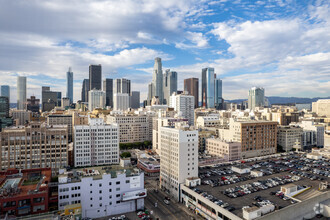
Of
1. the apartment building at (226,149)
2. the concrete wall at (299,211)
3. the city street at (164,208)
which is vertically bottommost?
the city street at (164,208)

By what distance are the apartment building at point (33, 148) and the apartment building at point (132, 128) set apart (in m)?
85.7

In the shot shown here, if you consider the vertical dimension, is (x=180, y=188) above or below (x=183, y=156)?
below

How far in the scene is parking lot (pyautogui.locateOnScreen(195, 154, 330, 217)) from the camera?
64.8 metres

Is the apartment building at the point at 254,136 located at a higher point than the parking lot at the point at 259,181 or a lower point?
higher

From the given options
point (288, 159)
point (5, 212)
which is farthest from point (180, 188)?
point (288, 159)

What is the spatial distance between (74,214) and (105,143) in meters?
55.8

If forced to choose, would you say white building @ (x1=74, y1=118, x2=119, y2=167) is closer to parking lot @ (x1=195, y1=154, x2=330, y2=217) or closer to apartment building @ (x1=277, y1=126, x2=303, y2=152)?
parking lot @ (x1=195, y1=154, x2=330, y2=217)

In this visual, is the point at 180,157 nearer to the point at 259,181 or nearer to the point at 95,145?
the point at 259,181

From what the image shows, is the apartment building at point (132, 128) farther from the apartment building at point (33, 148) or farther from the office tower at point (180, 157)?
the office tower at point (180, 157)

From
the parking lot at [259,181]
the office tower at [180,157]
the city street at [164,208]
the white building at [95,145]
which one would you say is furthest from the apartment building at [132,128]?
the office tower at [180,157]

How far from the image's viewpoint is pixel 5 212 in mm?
56562

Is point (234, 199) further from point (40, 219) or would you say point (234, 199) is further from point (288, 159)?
point (288, 159)

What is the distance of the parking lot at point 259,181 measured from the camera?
212ft

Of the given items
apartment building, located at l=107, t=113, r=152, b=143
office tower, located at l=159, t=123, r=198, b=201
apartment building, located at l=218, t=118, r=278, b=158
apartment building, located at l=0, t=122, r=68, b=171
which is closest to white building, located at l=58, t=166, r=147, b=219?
office tower, located at l=159, t=123, r=198, b=201
